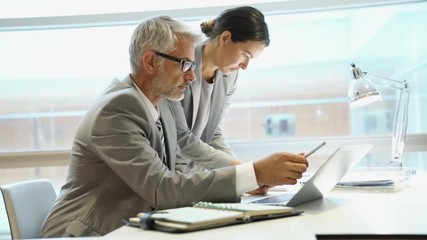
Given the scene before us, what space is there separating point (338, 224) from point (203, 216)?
0.32 metres

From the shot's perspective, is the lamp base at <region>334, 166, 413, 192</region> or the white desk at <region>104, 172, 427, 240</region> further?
the lamp base at <region>334, 166, 413, 192</region>

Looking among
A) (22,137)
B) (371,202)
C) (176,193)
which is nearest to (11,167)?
(22,137)

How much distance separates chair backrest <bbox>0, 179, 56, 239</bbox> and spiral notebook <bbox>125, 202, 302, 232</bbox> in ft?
2.20

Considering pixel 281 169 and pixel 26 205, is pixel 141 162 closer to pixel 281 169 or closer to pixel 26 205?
pixel 281 169

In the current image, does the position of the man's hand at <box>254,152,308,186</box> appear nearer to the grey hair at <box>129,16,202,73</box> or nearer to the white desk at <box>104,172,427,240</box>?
the white desk at <box>104,172,427,240</box>

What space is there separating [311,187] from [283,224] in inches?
14.0

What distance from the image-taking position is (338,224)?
4.00 ft

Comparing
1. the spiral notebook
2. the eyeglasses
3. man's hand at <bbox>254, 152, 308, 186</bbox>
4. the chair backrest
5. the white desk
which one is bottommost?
the chair backrest

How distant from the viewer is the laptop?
1.47 meters

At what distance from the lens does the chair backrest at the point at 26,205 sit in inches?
67.7

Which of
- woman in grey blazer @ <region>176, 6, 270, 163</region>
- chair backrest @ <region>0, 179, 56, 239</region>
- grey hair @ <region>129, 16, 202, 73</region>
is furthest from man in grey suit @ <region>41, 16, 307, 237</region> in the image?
woman in grey blazer @ <region>176, 6, 270, 163</region>

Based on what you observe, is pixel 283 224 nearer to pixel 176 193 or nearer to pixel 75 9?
pixel 176 193

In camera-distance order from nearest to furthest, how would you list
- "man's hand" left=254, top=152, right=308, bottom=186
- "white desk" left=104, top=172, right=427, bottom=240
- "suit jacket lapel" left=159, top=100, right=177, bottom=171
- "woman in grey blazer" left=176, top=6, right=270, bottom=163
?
"white desk" left=104, top=172, right=427, bottom=240
"man's hand" left=254, top=152, right=308, bottom=186
"suit jacket lapel" left=159, top=100, right=177, bottom=171
"woman in grey blazer" left=176, top=6, right=270, bottom=163

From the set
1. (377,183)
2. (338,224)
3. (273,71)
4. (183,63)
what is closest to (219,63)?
(183,63)
